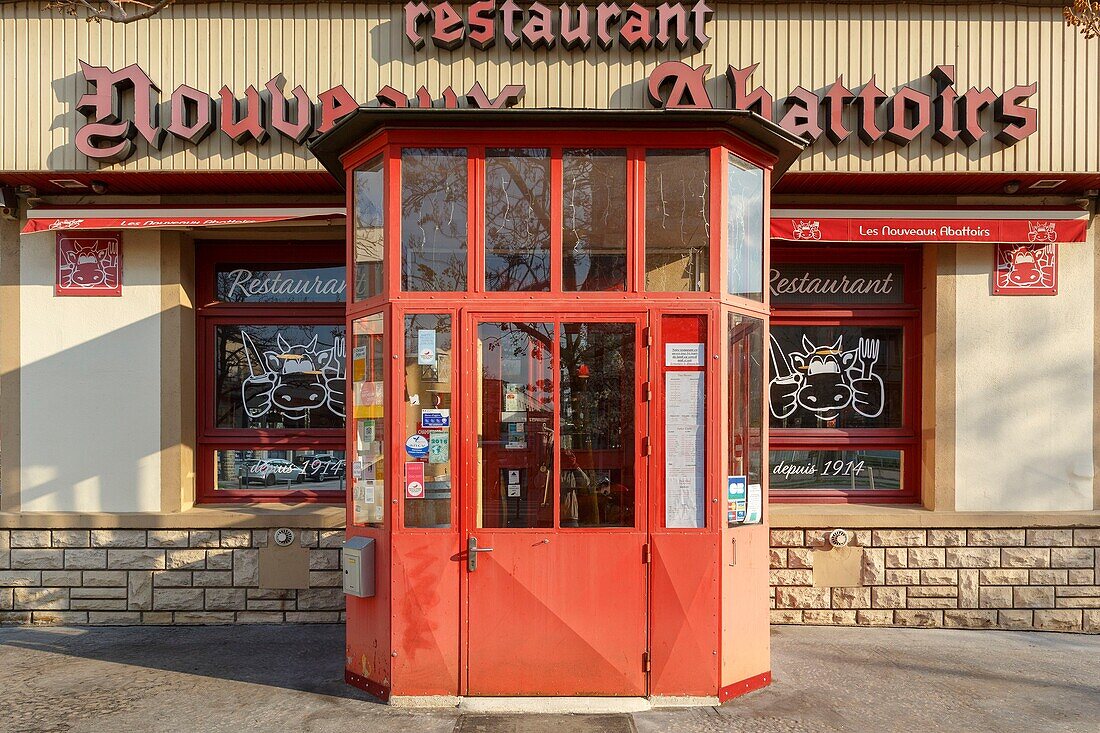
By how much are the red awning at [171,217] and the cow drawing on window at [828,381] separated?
183 inches

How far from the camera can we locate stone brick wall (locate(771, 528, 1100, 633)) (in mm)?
7188

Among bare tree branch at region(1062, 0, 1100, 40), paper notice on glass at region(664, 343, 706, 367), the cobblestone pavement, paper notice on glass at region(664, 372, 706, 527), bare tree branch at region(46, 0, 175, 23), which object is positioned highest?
bare tree branch at region(46, 0, 175, 23)

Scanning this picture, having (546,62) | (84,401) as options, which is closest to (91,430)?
(84,401)

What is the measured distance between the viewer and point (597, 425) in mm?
5340

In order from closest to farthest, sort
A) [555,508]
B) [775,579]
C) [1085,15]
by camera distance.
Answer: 1. [555,508]
2. [1085,15]
3. [775,579]

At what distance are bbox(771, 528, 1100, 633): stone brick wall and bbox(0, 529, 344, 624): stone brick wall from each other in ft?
14.5

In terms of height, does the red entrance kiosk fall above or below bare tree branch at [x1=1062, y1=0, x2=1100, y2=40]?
below

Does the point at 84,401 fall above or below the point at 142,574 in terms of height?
above

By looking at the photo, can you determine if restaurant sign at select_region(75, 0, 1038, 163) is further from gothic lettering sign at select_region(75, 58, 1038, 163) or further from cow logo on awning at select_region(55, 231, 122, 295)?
cow logo on awning at select_region(55, 231, 122, 295)

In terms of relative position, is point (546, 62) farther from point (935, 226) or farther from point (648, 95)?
point (935, 226)

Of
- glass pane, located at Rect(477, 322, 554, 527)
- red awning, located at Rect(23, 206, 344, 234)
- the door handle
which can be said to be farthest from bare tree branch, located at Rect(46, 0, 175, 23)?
the door handle

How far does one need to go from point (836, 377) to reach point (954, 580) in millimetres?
2169

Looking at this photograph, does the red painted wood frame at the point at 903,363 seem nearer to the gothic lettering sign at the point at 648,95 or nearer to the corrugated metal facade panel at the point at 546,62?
the corrugated metal facade panel at the point at 546,62

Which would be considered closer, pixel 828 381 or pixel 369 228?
pixel 369 228
